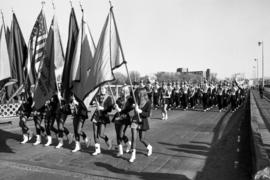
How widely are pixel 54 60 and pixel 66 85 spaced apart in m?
0.99

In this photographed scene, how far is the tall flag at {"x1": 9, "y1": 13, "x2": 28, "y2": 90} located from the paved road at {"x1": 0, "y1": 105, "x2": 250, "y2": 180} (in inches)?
96.1

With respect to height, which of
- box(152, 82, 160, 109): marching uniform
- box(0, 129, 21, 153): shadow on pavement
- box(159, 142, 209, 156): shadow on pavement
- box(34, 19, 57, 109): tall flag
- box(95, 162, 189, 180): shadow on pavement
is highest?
box(34, 19, 57, 109): tall flag

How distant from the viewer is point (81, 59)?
8.33 metres

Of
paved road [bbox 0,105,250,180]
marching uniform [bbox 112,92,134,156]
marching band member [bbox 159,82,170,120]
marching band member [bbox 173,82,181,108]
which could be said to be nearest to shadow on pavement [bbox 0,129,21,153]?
paved road [bbox 0,105,250,180]

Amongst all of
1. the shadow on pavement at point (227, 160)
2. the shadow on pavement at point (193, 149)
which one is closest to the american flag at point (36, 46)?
the shadow on pavement at point (193, 149)

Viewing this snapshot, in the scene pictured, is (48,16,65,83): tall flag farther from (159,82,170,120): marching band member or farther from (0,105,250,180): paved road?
(159,82,170,120): marching band member

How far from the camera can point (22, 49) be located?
32.4 feet

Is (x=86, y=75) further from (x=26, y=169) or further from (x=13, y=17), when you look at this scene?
(x=13, y=17)

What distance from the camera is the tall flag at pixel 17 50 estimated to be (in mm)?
9828

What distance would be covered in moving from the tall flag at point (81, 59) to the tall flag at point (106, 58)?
30cm

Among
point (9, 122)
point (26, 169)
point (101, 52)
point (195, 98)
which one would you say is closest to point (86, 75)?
point (101, 52)

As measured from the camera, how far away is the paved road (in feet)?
20.1

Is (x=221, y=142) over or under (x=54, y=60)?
under

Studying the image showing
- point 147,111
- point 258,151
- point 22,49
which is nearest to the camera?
point 258,151
